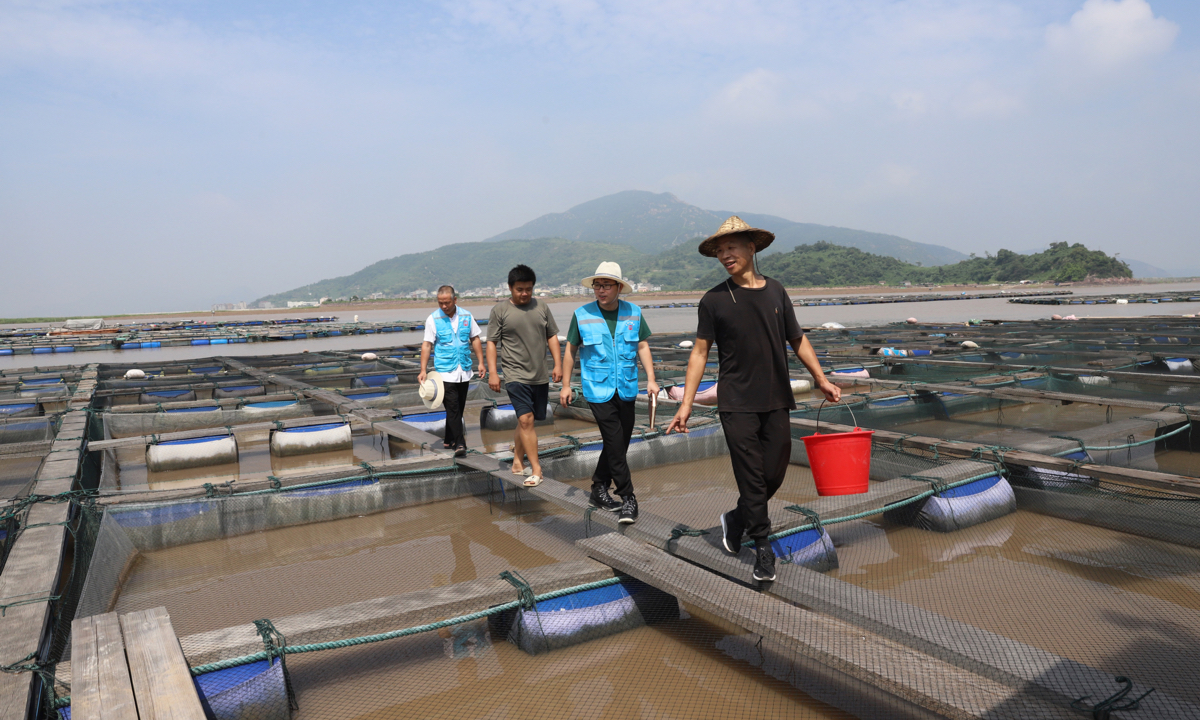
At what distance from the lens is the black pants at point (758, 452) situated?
3.67 m

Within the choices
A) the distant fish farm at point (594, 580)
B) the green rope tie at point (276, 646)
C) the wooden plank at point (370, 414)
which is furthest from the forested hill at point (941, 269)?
the green rope tie at point (276, 646)

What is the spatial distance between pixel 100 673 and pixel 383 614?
1143mm

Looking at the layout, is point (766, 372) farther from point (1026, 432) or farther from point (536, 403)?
point (1026, 432)

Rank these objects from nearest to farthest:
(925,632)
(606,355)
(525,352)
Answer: (925,632), (606,355), (525,352)

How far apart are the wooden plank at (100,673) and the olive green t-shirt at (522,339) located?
3.08m

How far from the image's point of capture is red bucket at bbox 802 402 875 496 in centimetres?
390

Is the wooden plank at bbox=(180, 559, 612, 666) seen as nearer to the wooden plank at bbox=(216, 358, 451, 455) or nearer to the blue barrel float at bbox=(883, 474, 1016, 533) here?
the blue barrel float at bbox=(883, 474, 1016, 533)

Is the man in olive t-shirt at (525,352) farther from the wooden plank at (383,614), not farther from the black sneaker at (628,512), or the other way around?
the wooden plank at (383,614)

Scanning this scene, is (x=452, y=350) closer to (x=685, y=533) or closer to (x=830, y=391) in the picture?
(x=685, y=533)

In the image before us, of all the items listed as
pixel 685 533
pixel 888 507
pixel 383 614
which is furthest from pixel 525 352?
pixel 888 507

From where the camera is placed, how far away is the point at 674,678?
341 cm

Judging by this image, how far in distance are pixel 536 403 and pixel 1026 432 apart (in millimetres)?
6779

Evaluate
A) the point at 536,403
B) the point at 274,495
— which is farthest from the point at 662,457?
the point at 274,495

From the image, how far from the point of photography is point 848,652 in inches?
114
